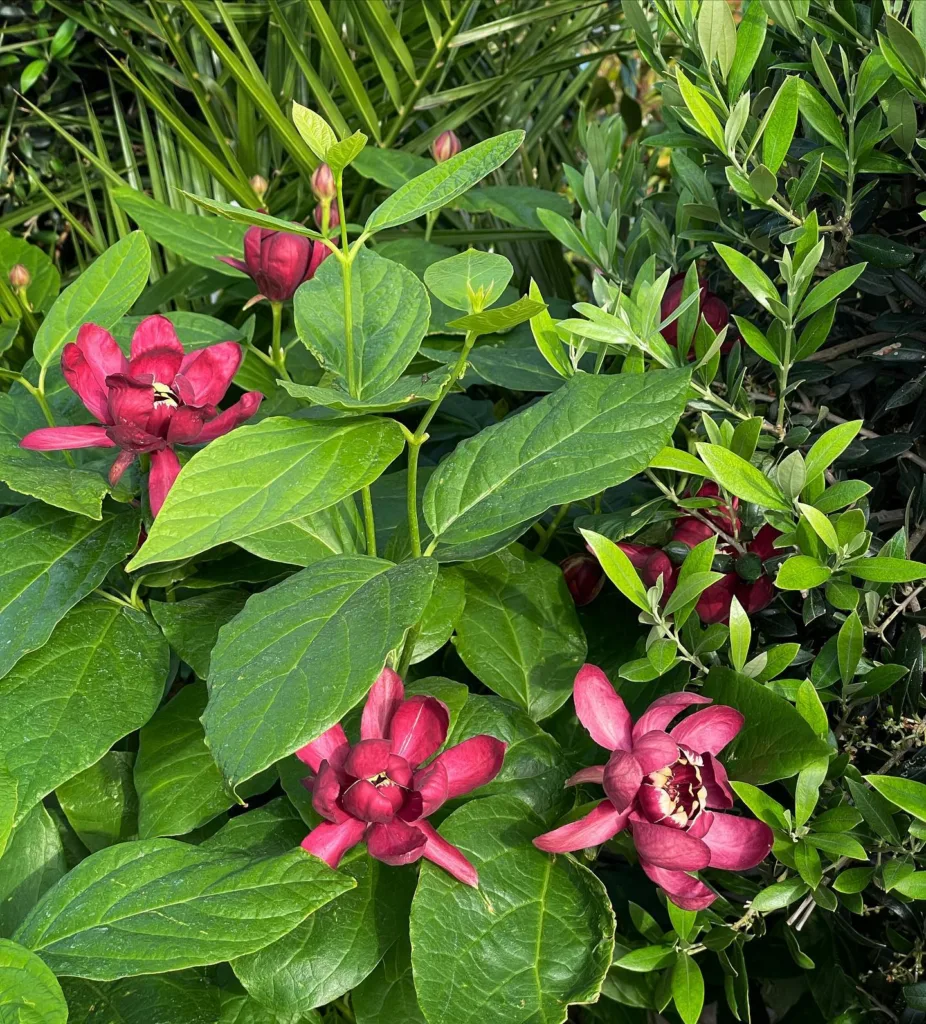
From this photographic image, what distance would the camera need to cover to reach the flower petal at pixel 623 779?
54 cm

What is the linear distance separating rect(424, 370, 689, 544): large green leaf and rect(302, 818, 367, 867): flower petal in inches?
6.7

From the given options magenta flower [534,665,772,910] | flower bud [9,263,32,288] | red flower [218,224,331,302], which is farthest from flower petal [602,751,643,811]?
flower bud [9,263,32,288]

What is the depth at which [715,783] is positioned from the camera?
56 centimetres

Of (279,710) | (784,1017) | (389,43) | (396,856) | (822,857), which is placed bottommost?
(784,1017)

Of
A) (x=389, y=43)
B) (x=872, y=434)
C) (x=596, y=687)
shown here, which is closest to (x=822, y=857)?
(x=596, y=687)

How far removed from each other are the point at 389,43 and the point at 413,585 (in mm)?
1020

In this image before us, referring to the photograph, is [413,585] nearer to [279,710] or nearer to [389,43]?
[279,710]

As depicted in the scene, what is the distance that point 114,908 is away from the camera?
54cm

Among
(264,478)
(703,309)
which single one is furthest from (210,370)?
(703,309)

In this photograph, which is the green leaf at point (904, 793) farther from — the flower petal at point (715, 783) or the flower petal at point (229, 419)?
the flower petal at point (229, 419)

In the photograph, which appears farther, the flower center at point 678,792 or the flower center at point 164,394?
the flower center at point 164,394

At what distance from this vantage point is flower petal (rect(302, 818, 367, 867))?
22.2 inches

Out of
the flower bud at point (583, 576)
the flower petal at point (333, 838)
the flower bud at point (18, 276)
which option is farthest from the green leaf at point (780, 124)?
the flower bud at point (18, 276)

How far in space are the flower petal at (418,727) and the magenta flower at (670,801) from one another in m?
0.08
